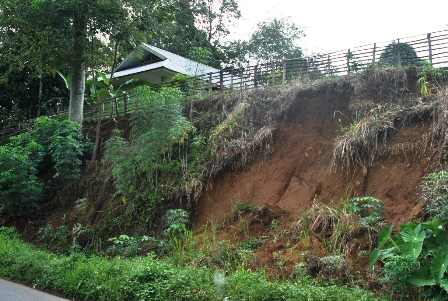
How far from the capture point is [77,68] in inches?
747

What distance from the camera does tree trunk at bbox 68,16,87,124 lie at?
17.3m

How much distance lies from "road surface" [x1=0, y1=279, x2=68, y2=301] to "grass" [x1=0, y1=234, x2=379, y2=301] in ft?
0.87

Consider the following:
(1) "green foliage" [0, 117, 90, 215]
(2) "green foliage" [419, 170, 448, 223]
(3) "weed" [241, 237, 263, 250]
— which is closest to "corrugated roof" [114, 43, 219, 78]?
(1) "green foliage" [0, 117, 90, 215]

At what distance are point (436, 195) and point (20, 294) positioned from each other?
7851 millimetres

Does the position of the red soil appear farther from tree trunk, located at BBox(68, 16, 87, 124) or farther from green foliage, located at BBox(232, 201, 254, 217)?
tree trunk, located at BBox(68, 16, 87, 124)

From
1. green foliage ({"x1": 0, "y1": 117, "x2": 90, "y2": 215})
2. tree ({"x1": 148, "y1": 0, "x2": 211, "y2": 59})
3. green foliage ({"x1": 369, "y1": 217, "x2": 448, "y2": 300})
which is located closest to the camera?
green foliage ({"x1": 369, "y1": 217, "x2": 448, "y2": 300})

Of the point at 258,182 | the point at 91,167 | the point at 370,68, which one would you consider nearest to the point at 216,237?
the point at 258,182

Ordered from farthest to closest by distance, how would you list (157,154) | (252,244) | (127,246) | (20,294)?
(157,154) → (127,246) → (252,244) → (20,294)

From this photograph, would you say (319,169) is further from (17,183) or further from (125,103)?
(125,103)

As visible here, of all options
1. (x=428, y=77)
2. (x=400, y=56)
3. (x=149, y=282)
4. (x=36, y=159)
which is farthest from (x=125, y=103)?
(x=149, y=282)

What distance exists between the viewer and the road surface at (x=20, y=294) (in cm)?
879

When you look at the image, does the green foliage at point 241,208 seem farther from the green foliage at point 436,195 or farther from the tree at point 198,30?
the tree at point 198,30

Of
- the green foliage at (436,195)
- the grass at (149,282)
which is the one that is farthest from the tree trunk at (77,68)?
the green foliage at (436,195)

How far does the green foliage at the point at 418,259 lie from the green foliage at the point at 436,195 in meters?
0.60
